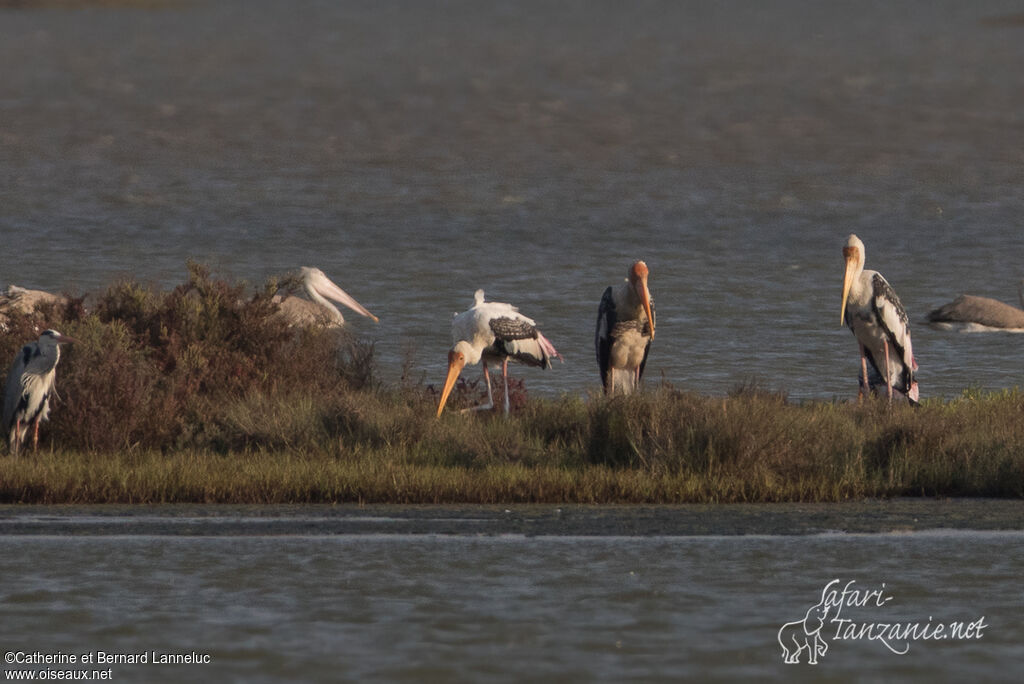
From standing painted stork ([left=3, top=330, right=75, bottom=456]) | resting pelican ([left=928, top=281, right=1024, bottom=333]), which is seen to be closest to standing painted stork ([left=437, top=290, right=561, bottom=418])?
standing painted stork ([left=3, top=330, right=75, bottom=456])

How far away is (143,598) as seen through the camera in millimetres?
10367

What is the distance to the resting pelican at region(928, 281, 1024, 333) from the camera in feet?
95.9

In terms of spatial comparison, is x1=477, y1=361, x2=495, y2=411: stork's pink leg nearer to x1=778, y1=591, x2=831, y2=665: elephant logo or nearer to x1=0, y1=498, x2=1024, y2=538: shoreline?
x1=0, y1=498, x2=1024, y2=538: shoreline

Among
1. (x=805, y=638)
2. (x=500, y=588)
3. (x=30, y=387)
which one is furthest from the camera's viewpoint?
(x=30, y=387)

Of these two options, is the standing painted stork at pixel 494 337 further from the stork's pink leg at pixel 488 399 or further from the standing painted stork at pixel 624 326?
the standing painted stork at pixel 624 326

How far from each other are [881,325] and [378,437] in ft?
16.1

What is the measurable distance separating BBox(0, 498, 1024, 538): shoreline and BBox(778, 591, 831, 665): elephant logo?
2.12 m

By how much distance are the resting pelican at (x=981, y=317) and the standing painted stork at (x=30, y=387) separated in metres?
17.6

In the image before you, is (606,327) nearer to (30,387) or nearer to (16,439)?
(30,387)

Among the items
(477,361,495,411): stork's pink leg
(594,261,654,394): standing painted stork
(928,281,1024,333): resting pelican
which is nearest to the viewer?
(477,361,495,411): stork's pink leg

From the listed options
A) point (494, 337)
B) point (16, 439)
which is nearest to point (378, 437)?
point (16, 439)

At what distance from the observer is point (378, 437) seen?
14664 mm

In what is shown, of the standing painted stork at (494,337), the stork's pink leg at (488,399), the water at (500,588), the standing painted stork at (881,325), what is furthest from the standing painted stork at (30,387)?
the standing painted stork at (881,325)

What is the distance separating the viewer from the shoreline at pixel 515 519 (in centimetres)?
1214
